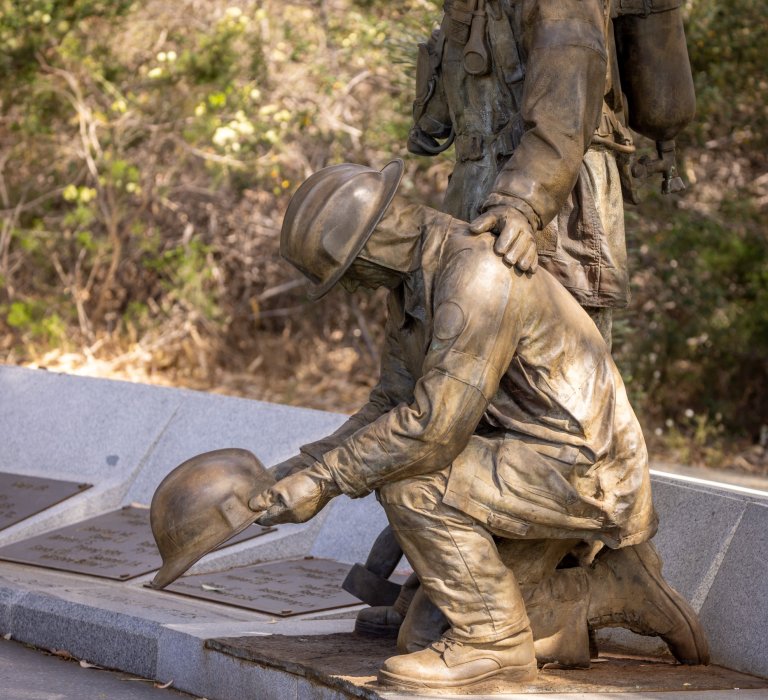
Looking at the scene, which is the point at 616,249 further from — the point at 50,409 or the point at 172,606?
the point at 50,409

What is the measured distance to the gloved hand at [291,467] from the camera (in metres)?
3.85

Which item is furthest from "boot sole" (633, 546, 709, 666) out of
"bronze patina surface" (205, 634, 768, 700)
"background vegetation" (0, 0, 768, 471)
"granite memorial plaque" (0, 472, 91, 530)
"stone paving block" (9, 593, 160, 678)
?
"background vegetation" (0, 0, 768, 471)

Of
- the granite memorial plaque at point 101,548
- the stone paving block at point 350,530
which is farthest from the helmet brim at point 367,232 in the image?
the stone paving block at point 350,530

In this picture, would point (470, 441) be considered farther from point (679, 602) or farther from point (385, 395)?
point (679, 602)

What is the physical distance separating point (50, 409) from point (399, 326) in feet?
11.0

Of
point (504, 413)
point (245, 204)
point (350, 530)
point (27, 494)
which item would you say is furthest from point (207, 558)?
point (245, 204)

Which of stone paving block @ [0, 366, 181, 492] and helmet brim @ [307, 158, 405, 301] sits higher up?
helmet brim @ [307, 158, 405, 301]

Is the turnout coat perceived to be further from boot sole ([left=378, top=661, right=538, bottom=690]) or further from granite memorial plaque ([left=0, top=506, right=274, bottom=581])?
granite memorial plaque ([left=0, top=506, right=274, bottom=581])

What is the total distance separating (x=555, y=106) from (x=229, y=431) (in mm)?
2913

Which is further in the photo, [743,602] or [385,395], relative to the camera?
[743,602]

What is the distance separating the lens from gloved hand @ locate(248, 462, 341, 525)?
352 cm

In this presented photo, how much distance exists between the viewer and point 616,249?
13.8ft

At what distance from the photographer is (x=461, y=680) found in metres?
3.46

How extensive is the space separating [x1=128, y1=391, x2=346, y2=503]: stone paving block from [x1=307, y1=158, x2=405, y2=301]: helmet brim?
2414 millimetres
